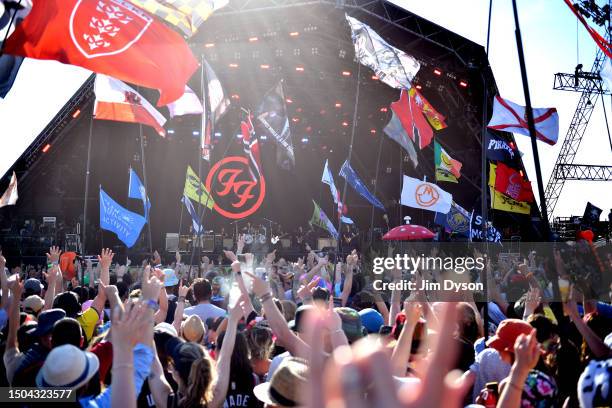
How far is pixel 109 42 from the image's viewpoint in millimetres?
6539

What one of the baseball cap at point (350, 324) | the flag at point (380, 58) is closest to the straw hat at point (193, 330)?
the baseball cap at point (350, 324)

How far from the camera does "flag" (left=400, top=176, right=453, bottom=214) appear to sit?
13.6 metres

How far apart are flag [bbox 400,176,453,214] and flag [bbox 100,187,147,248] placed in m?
6.32

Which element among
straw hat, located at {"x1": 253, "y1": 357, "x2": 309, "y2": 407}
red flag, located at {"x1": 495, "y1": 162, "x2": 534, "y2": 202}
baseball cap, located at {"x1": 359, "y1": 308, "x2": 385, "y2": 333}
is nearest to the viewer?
straw hat, located at {"x1": 253, "y1": 357, "x2": 309, "y2": 407}

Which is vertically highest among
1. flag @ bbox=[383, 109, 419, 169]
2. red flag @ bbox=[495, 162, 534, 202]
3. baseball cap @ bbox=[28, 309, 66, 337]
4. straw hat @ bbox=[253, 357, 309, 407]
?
flag @ bbox=[383, 109, 419, 169]

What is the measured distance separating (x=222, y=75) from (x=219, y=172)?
4.97 m

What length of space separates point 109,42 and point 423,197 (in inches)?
364

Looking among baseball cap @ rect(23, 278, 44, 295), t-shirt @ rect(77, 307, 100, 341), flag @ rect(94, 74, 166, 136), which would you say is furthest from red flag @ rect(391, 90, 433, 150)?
t-shirt @ rect(77, 307, 100, 341)

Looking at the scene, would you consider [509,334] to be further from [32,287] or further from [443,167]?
[443,167]

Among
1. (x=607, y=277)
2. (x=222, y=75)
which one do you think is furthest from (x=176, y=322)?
(x=222, y=75)

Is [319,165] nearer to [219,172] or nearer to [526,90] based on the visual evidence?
[219,172]

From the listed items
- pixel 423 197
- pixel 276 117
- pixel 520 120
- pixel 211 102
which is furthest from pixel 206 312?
pixel 423 197

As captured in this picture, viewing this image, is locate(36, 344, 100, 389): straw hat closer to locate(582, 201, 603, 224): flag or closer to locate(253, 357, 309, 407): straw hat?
locate(253, 357, 309, 407): straw hat

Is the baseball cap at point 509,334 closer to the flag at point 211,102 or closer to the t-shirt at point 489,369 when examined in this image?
the t-shirt at point 489,369
